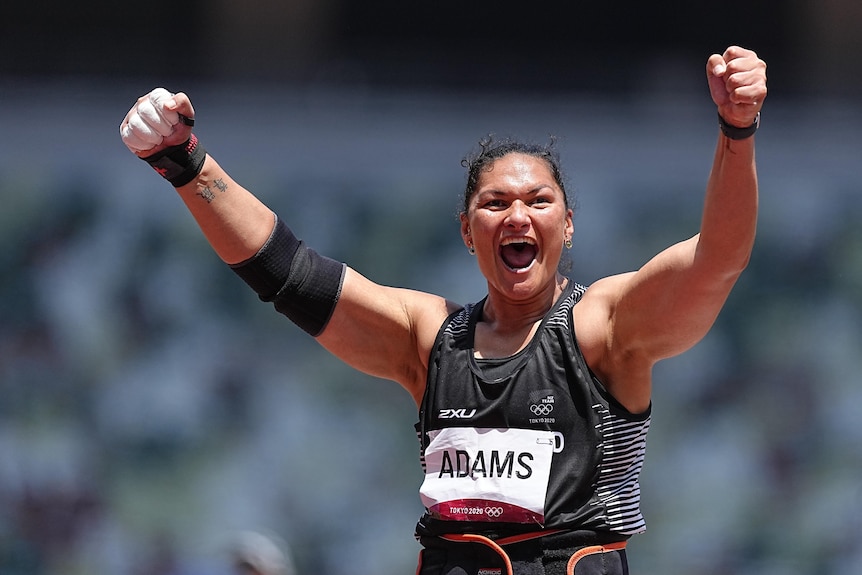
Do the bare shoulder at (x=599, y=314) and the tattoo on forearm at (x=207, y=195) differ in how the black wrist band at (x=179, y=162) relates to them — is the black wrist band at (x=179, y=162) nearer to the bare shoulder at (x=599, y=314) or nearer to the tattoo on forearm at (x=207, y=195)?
the tattoo on forearm at (x=207, y=195)

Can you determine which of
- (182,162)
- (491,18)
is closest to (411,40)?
(491,18)

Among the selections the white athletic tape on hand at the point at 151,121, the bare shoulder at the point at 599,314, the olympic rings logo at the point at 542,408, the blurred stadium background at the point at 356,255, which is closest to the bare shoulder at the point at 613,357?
the bare shoulder at the point at 599,314

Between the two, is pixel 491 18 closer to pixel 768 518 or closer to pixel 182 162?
pixel 768 518

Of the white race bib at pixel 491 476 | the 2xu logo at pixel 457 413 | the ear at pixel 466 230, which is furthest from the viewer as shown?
the ear at pixel 466 230

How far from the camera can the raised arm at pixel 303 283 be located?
298cm

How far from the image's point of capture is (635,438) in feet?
9.03

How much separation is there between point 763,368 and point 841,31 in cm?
232

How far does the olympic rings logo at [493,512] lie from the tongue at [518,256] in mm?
625

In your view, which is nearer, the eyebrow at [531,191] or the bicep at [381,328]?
the eyebrow at [531,191]

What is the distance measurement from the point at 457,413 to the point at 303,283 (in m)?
0.58

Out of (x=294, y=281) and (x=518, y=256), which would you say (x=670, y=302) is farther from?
(x=294, y=281)

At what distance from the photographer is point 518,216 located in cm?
290

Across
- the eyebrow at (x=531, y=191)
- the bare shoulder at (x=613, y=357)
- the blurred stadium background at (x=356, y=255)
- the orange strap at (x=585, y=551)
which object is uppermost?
the blurred stadium background at (x=356, y=255)

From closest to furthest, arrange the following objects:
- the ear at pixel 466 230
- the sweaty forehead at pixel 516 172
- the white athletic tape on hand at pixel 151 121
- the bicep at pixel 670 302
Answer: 1. the bicep at pixel 670 302
2. the white athletic tape on hand at pixel 151 121
3. the sweaty forehead at pixel 516 172
4. the ear at pixel 466 230
